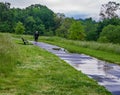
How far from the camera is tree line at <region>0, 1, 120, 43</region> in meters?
74.8

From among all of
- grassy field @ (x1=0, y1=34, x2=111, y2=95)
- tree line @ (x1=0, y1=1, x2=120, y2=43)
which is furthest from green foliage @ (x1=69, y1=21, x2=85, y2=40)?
grassy field @ (x1=0, y1=34, x2=111, y2=95)

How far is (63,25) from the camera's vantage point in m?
103

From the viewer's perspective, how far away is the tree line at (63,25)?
7481 centimetres

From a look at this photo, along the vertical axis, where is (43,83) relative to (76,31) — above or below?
above

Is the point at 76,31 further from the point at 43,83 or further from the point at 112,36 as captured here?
the point at 43,83

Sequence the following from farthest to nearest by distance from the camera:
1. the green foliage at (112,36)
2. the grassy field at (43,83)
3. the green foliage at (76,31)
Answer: the green foliage at (112,36)
the green foliage at (76,31)
the grassy field at (43,83)

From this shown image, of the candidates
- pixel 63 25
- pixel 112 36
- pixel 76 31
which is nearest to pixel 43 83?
pixel 76 31

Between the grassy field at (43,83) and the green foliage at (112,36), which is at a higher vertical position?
the grassy field at (43,83)

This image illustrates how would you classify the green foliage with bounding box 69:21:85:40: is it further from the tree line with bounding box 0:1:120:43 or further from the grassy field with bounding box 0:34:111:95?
the grassy field with bounding box 0:34:111:95

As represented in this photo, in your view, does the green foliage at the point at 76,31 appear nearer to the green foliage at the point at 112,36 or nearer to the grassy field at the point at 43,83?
the green foliage at the point at 112,36

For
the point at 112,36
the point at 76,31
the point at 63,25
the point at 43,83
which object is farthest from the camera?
the point at 63,25

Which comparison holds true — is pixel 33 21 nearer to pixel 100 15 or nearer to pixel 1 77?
pixel 100 15

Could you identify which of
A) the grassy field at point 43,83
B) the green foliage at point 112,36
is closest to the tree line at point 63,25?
the green foliage at point 112,36

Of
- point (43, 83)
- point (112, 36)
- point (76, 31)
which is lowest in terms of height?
point (112, 36)
